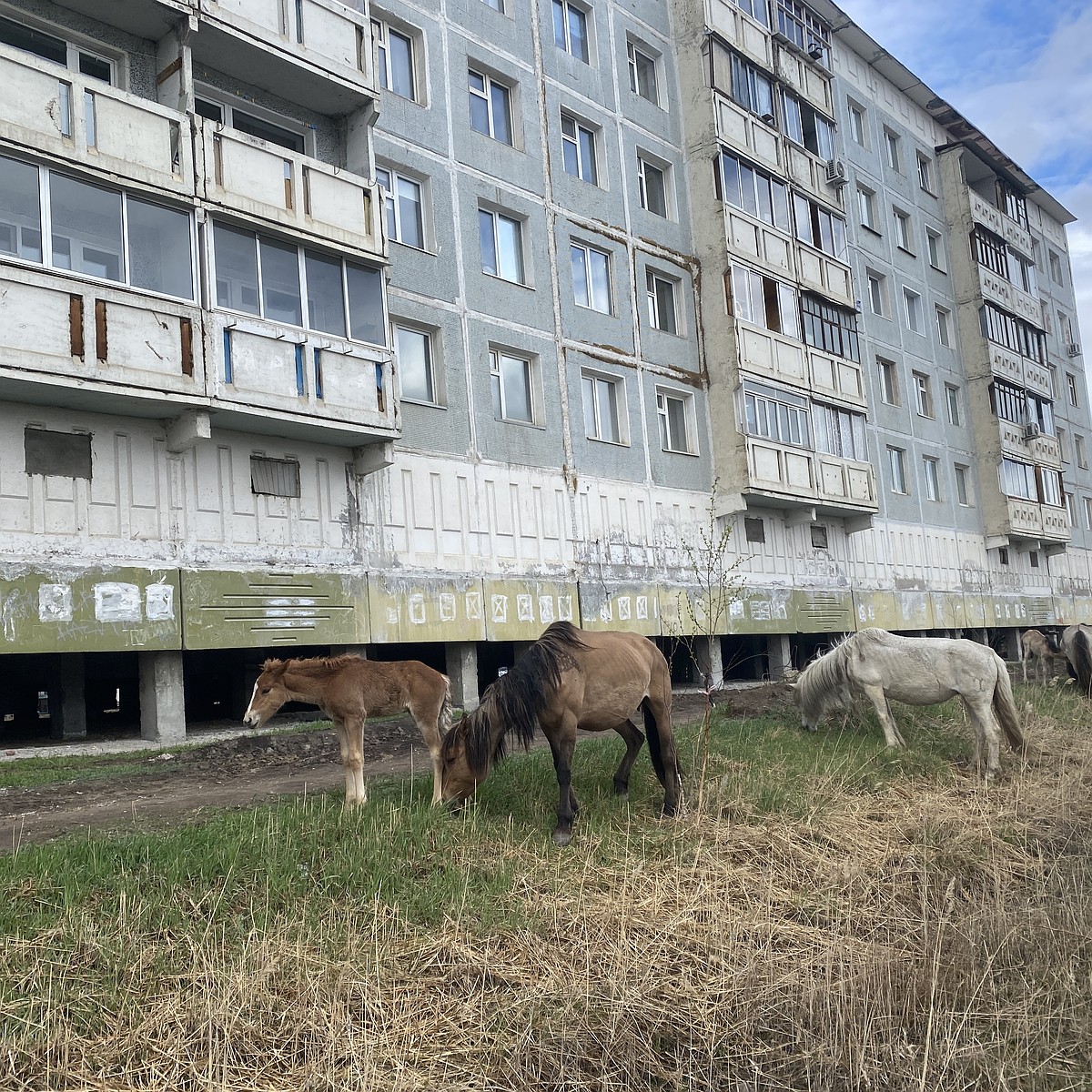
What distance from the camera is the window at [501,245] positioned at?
22.0 metres

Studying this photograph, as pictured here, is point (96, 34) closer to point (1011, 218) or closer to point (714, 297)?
point (714, 297)

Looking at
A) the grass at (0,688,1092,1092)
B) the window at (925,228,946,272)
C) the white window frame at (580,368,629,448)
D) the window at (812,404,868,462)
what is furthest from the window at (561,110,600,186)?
the window at (925,228,946,272)

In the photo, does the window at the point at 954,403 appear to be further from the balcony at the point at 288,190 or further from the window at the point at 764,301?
the balcony at the point at 288,190

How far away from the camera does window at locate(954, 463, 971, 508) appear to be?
3812 centimetres

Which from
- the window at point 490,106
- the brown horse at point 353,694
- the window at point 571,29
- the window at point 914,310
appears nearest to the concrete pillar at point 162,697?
the brown horse at point 353,694

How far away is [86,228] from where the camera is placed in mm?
14148

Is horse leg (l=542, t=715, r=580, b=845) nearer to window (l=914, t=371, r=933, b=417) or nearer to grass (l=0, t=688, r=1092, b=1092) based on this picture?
grass (l=0, t=688, r=1092, b=1092)

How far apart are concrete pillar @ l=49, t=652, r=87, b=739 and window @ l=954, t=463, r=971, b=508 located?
103 feet

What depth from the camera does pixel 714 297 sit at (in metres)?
26.5

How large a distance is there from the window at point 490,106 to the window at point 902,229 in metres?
19.6

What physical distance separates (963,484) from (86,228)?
107 ft

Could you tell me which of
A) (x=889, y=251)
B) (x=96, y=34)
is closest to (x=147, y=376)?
(x=96, y=34)

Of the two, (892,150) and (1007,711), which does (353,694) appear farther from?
(892,150)

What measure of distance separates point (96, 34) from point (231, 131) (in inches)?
88.5
